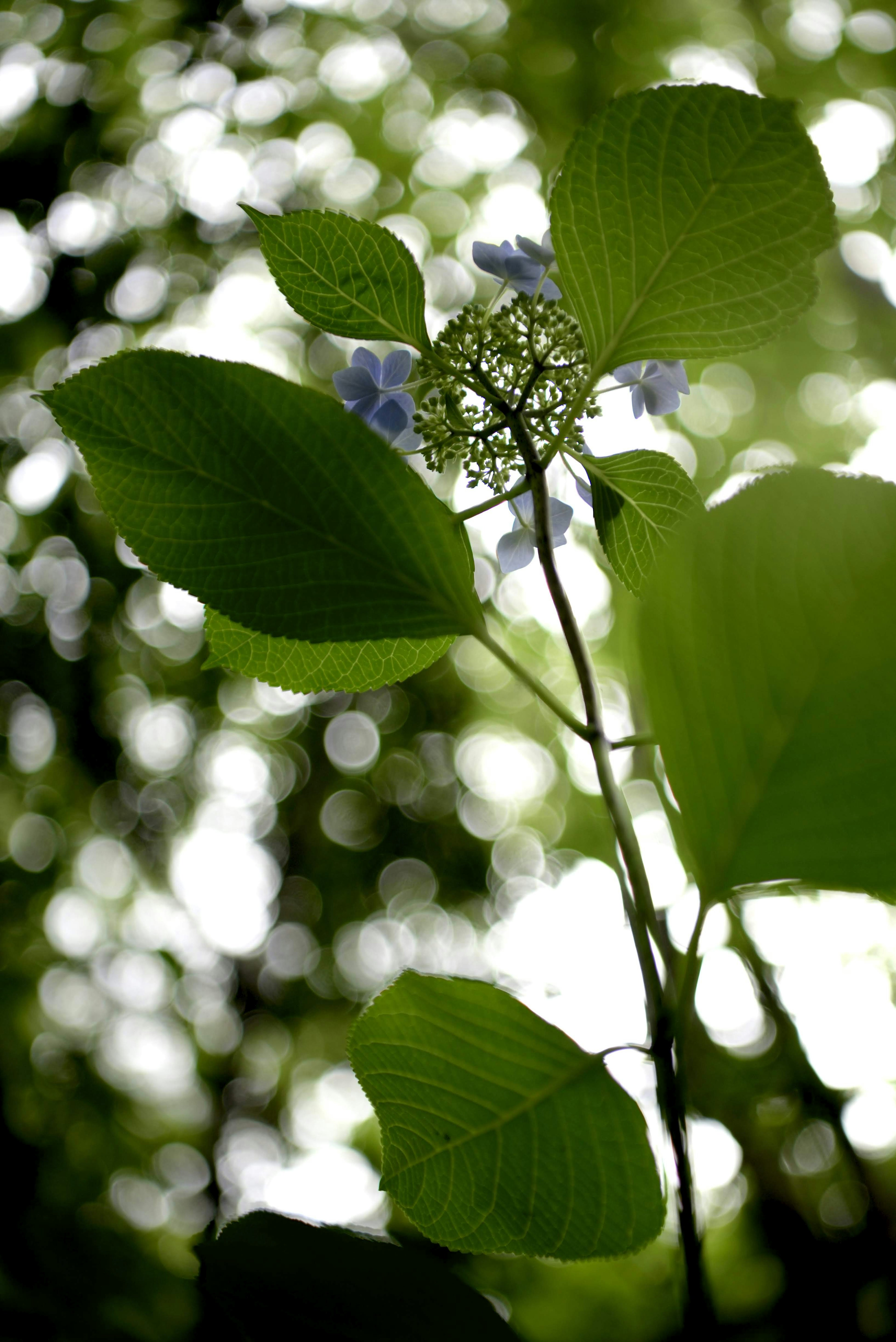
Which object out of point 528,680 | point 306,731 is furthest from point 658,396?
point 306,731

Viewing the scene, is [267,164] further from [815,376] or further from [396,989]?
[396,989]

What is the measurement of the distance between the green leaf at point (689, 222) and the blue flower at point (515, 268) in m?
0.12

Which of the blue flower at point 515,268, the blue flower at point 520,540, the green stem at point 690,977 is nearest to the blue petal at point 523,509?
the blue flower at point 520,540

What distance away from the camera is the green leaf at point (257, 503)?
0.26 m

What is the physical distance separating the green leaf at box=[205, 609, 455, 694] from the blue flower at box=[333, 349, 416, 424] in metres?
0.14

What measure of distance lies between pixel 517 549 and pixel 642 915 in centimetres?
22

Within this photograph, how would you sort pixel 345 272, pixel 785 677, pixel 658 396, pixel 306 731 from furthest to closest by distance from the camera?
1. pixel 306 731
2. pixel 658 396
3. pixel 345 272
4. pixel 785 677

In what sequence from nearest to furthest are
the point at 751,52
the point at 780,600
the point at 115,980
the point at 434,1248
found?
1. the point at 780,600
2. the point at 434,1248
3. the point at 751,52
4. the point at 115,980

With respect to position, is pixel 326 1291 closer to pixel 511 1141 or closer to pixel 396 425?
pixel 511 1141

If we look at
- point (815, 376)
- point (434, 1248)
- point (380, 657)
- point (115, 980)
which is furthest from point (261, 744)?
point (380, 657)

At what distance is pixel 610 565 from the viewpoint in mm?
336

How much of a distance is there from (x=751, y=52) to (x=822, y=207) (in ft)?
10.1

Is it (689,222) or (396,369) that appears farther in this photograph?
(396,369)

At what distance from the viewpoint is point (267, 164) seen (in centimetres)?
300
